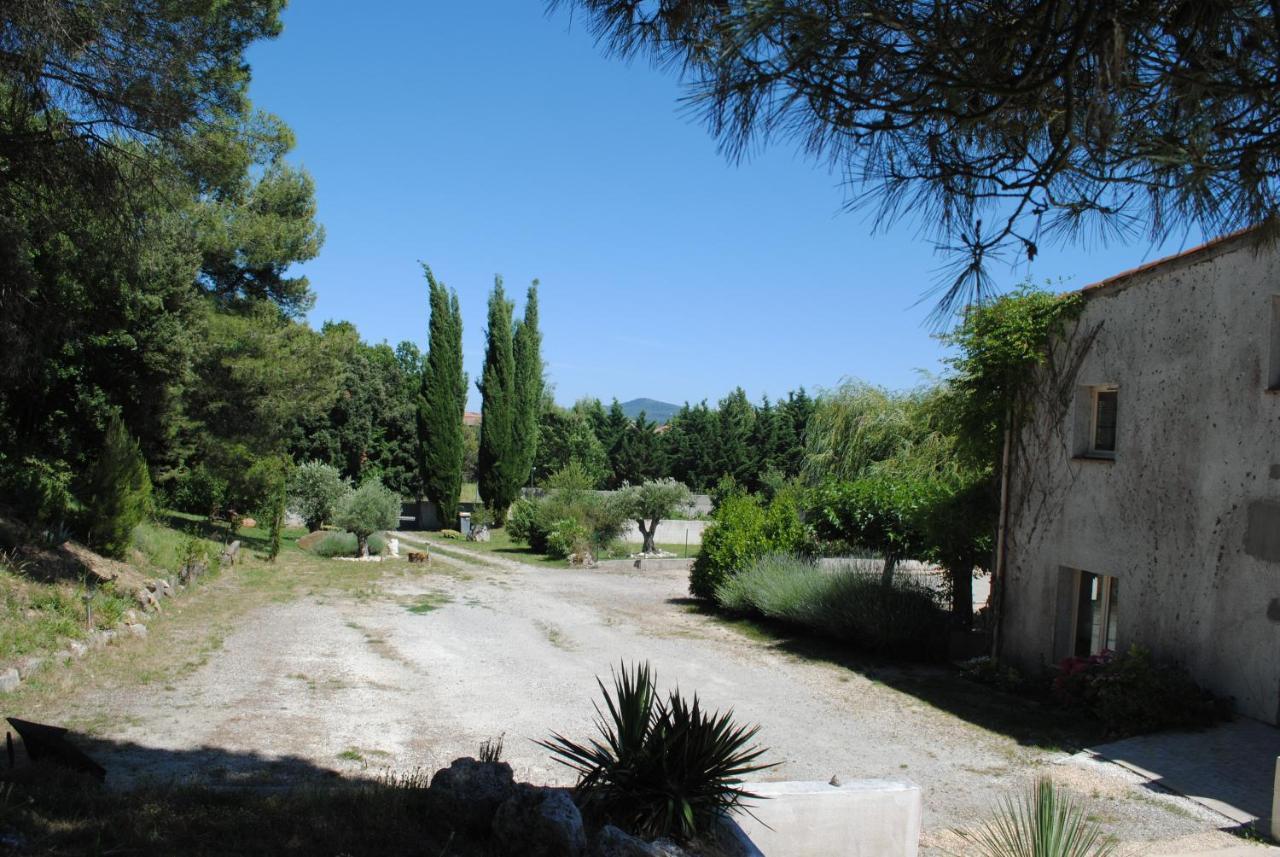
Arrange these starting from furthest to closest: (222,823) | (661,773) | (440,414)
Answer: (440,414), (661,773), (222,823)

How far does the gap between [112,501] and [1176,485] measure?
15.4 metres

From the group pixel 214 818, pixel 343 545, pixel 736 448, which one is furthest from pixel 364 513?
pixel 736 448

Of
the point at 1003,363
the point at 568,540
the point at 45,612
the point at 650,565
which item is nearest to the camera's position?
the point at 45,612

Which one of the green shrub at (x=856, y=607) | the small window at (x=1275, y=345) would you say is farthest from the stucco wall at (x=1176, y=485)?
the green shrub at (x=856, y=607)

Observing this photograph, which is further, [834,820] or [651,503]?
[651,503]

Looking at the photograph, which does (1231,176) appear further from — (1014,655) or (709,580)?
(709,580)

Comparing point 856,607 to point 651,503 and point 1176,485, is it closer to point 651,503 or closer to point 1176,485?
point 1176,485

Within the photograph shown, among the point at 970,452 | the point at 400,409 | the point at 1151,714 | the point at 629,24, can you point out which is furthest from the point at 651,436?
the point at 629,24

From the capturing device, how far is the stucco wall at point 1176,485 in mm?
9148

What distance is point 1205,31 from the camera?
4.00 metres

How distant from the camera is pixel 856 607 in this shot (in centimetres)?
1407

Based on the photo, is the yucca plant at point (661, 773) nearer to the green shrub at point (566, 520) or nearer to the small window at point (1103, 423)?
the small window at point (1103, 423)

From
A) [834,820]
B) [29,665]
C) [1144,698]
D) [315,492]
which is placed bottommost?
[29,665]

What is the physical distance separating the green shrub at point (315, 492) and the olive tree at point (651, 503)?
10.9 meters
